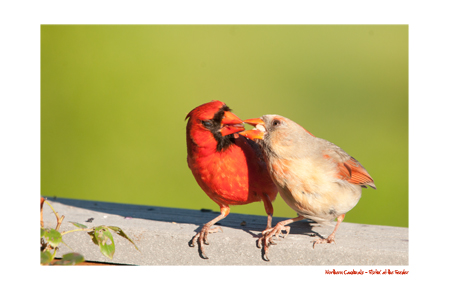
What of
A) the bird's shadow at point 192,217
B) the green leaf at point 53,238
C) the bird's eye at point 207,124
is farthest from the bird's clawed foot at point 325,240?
the green leaf at point 53,238

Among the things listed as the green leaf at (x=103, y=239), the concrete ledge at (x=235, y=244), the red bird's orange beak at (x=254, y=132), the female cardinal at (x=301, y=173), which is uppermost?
the red bird's orange beak at (x=254, y=132)

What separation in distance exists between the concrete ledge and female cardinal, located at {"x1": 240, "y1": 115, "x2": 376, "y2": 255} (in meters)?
0.09

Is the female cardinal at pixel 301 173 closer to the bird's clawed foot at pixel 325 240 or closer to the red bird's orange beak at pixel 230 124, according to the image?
the bird's clawed foot at pixel 325 240

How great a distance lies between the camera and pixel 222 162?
2699 millimetres

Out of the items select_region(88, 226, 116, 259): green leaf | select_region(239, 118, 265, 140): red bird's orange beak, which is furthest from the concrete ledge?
select_region(239, 118, 265, 140): red bird's orange beak

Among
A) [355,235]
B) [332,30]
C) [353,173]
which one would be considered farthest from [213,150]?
[332,30]

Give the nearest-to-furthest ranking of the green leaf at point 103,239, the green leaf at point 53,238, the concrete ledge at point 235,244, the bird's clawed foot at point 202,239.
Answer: the green leaf at point 53,238, the green leaf at point 103,239, the concrete ledge at point 235,244, the bird's clawed foot at point 202,239

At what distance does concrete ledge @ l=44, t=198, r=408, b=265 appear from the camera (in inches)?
94.7

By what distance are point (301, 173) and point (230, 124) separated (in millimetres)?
544

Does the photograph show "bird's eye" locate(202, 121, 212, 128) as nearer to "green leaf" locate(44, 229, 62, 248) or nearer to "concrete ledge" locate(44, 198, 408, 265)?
"concrete ledge" locate(44, 198, 408, 265)

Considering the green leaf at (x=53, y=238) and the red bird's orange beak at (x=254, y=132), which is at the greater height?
the red bird's orange beak at (x=254, y=132)

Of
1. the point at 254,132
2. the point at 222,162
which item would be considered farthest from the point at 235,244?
the point at 254,132

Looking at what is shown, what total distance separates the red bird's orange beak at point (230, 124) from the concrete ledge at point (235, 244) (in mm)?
636

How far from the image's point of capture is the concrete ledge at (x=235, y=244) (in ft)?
7.89
